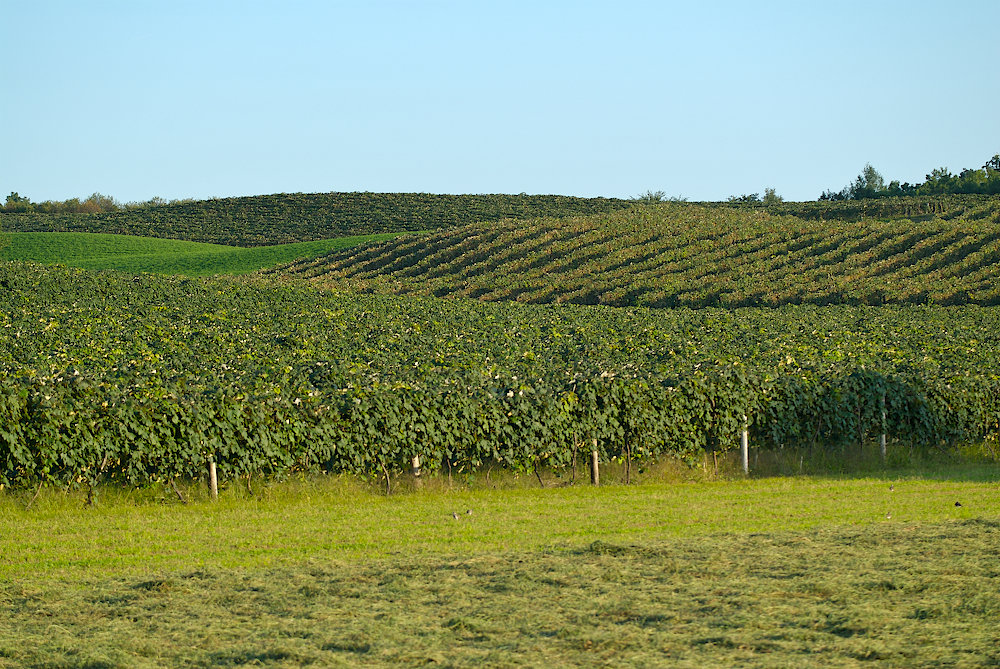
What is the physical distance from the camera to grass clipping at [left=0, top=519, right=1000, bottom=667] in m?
7.82

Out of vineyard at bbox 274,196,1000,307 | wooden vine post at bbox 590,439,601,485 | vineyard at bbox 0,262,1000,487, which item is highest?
vineyard at bbox 274,196,1000,307

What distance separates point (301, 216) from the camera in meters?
115

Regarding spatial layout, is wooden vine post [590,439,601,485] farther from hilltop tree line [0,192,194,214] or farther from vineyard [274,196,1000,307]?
hilltop tree line [0,192,194,214]

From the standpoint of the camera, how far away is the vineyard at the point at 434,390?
14.8 metres

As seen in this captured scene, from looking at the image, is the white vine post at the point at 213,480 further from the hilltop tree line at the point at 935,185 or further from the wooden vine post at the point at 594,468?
the hilltop tree line at the point at 935,185

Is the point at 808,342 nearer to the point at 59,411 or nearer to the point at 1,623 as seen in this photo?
the point at 59,411

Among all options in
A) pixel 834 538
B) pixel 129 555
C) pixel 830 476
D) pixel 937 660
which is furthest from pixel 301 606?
pixel 830 476

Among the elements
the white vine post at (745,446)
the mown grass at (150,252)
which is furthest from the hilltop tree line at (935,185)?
the white vine post at (745,446)

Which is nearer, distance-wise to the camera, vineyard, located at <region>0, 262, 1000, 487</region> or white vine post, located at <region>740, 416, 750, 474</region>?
vineyard, located at <region>0, 262, 1000, 487</region>

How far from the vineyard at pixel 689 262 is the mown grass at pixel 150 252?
1158cm

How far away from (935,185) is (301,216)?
69.2 m

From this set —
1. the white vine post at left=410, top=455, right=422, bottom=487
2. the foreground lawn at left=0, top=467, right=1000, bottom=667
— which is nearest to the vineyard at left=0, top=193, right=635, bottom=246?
the white vine post at left=410, top=455, right=422, bottom=487

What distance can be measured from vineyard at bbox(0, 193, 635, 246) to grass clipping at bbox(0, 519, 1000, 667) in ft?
304

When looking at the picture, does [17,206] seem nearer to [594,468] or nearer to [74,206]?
[74,206]
